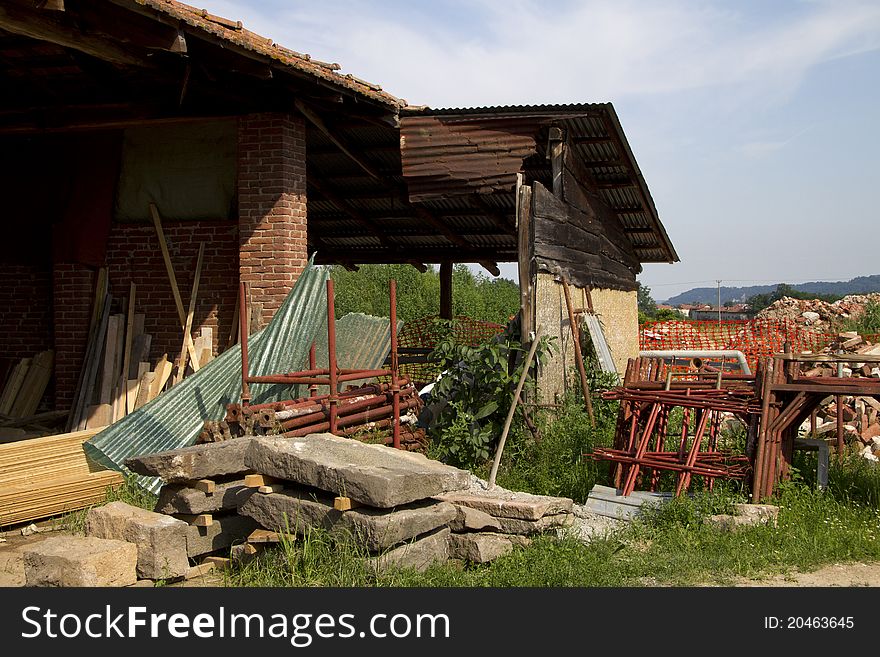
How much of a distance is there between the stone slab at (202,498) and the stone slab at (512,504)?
1468mm

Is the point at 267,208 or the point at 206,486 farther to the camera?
the point at 267,208

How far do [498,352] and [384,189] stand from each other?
5.21 m

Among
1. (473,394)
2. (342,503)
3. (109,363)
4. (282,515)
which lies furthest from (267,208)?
(342,503)

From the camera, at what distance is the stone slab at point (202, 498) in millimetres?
6238

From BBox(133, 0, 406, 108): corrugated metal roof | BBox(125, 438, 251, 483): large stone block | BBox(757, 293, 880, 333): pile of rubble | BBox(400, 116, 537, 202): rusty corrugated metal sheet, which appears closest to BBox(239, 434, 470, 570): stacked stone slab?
BBox(125, 438, 251, 483): large stone block

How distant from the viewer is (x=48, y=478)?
24.5 ft

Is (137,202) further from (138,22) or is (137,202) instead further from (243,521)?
(243,521)

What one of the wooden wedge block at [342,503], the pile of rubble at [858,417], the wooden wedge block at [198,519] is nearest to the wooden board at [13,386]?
the wooden wedge block at [198,519]

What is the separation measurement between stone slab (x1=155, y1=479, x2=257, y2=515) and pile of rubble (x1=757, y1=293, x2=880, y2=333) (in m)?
19.9

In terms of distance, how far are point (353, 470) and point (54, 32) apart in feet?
15.1

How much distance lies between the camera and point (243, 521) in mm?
6562

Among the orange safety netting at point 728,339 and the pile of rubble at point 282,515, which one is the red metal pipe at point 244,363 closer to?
the pile of rubble at point 282,515

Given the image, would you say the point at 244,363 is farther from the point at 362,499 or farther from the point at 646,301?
the point at 646,301
